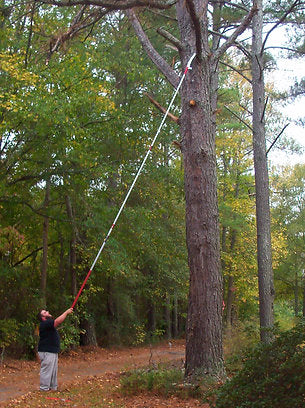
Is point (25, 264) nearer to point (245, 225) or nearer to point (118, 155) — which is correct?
point (118, 155)

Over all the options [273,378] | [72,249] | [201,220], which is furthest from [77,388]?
[72,249]

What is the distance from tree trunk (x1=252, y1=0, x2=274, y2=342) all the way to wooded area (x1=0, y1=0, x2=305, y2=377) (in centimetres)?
4

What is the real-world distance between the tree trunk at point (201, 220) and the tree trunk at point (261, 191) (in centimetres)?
431

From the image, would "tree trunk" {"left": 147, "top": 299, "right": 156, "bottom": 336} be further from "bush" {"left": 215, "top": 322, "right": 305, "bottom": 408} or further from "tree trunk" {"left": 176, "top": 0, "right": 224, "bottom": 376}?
"bush" {"left": 215, "top": 322, "right": 305, "bottom": 408}

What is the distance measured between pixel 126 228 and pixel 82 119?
385 centimetres

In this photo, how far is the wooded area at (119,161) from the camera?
30.5 feet

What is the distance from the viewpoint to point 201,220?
354 inches

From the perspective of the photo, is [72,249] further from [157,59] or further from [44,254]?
[157,59]

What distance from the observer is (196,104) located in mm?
9398

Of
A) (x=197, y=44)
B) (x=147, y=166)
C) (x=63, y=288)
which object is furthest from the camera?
(x=63, y=288)

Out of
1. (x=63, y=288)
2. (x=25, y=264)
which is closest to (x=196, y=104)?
(x=25, y=264)

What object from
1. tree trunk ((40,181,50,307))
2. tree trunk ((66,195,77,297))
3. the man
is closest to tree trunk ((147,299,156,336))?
tree trunk ((66,195,77,297))

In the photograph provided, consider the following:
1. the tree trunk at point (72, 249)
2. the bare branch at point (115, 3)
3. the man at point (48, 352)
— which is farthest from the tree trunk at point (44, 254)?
the bare branch at point (115, 3)

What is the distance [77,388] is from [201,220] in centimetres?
408
